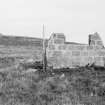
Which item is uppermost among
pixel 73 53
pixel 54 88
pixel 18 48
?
pixel 18 48

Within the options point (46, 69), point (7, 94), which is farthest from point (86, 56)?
point (7, 94)

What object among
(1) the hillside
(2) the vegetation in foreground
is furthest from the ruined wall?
(1) the hillside

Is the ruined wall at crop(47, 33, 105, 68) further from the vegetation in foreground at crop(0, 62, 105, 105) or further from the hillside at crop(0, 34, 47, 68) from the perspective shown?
the hillside at crop(0, 34, 47, 68)

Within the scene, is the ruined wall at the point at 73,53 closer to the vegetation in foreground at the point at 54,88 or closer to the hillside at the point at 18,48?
the vegetation in foreground at the point at 54,88

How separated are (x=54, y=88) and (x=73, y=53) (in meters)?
2.52

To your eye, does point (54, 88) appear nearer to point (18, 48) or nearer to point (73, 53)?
point (73, 53)

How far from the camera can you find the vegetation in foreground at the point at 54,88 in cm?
392

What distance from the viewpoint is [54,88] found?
479cm

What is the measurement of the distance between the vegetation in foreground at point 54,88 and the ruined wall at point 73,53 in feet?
1.89

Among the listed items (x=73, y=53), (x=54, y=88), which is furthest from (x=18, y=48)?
(x=54, y=88)

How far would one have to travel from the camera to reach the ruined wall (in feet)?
22.1

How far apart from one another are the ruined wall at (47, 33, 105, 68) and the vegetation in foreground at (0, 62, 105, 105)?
0.57 meters

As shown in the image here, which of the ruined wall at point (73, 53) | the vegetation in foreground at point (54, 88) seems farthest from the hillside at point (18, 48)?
the vegetation in foreground at point (54, 88)

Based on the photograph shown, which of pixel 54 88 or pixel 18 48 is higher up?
pixel 18 48
